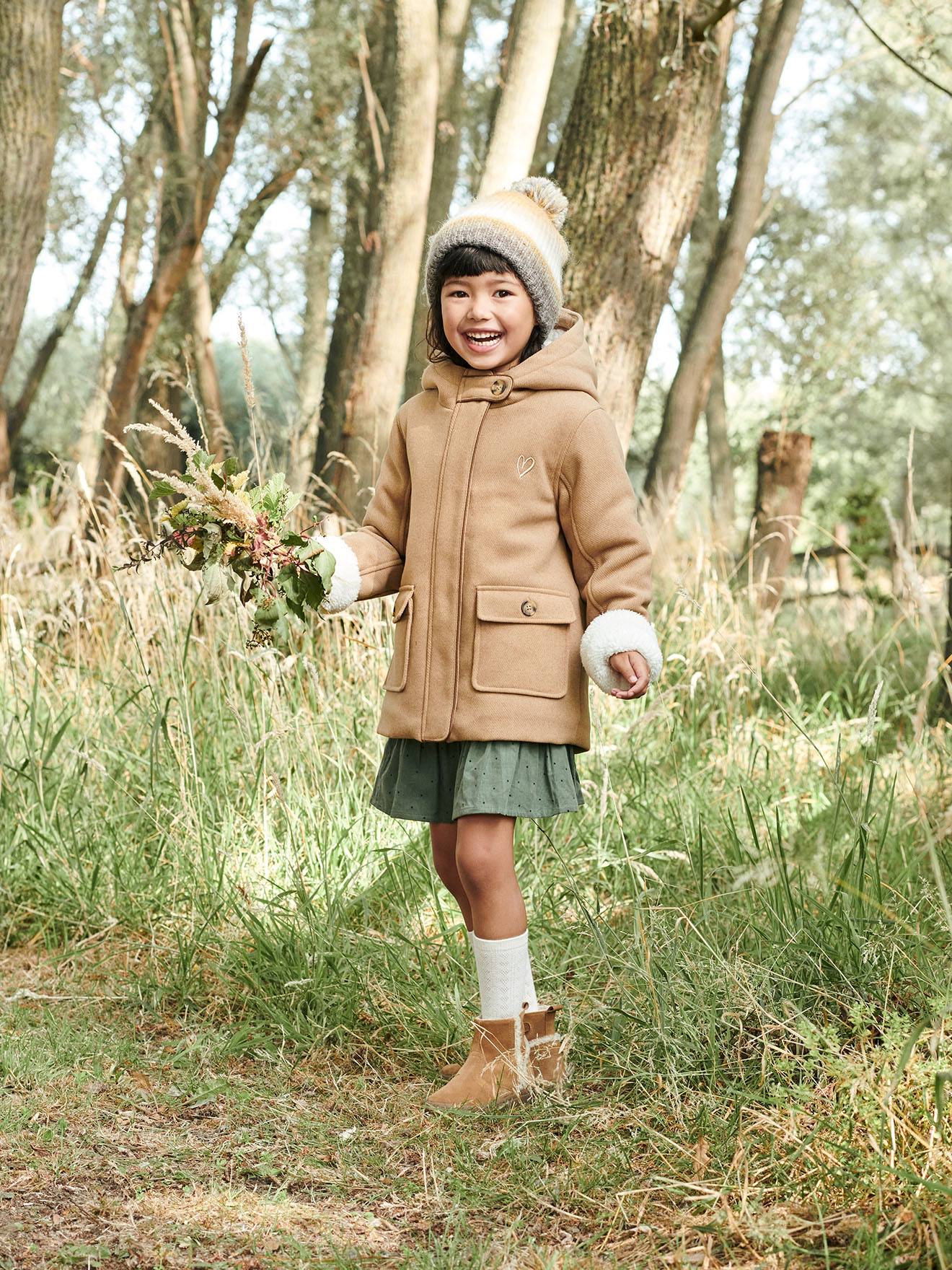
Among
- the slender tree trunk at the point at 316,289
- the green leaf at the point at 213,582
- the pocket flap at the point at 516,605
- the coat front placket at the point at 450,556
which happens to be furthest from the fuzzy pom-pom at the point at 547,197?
the slender tree trunk at the point at 316,289

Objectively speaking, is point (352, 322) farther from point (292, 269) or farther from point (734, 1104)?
point (292, 269)

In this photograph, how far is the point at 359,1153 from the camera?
8.05 feet

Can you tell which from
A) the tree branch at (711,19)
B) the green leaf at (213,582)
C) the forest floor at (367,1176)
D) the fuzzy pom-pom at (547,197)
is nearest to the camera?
the forest floor at (367,1176)

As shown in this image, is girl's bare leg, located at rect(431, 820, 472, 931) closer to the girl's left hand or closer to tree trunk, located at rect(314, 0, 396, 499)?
the girl's left hand

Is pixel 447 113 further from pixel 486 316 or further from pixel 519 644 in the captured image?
pixel 519 644

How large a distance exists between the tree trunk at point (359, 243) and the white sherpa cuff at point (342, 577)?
3.33m

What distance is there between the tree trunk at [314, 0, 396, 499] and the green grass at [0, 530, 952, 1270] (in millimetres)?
2480

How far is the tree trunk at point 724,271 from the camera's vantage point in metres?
8.77

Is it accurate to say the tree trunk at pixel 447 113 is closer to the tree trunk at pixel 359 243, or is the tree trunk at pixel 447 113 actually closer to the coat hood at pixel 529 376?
the tree trunk at pixel 359 243

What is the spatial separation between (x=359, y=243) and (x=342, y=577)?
693cm

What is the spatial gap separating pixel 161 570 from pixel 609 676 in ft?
7.98

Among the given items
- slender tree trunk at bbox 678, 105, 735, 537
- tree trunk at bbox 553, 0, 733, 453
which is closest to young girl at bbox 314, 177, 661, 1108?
tree trunk at bbox 553, 0, 733, 453

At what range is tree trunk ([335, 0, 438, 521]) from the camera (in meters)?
5.88

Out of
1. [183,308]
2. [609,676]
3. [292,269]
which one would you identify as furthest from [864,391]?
[609,676]
